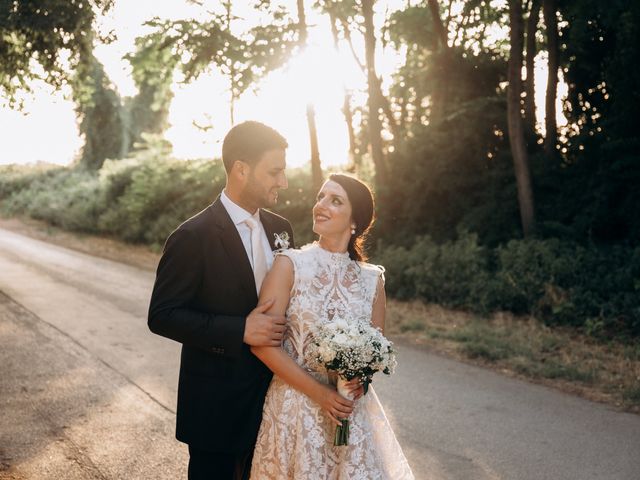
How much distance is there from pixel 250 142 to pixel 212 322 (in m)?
0.83

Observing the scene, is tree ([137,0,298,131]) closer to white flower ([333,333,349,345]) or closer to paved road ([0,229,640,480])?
paved road ([0,229,640,480])

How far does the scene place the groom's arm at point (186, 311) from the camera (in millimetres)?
2924

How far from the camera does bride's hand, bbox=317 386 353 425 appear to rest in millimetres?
2965

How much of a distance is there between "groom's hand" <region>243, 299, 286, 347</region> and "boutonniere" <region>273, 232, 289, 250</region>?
0.43 m

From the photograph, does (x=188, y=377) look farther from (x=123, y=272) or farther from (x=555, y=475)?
(x=123, y=272)

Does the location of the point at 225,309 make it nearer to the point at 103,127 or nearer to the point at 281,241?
the point at 281,241

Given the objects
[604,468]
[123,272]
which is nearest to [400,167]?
[123,272]

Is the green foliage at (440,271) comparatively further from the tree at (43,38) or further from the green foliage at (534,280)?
the tree at (43,38)

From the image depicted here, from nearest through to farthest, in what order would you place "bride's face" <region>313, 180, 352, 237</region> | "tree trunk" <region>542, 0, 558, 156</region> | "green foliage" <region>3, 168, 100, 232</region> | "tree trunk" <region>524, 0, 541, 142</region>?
"bride's face" <region>313, 180, 352, 237</region> → "tree trunk" <region>542, 0, 558, 156</region> → "tree trunk" <region>524, 0, 541, 142</region> → "green foliage" <region>3, 168, 100, 232</region>

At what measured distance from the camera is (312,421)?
3.14 metres

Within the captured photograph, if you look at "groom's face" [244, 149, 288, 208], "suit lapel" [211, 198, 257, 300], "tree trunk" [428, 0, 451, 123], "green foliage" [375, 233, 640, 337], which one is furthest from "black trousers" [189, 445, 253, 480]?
"tree trunk" [428, 0, 451, 123]

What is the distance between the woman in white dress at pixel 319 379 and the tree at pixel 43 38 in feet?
27.8

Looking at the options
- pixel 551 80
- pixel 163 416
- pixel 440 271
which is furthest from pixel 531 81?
pixel 163 416

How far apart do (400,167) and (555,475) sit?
13.6m
